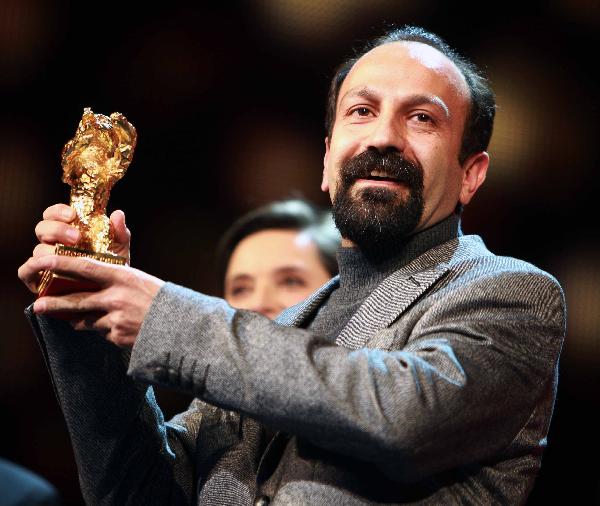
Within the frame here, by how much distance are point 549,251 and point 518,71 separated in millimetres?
763

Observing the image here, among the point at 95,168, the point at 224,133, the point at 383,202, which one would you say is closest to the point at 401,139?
the point at 383,202

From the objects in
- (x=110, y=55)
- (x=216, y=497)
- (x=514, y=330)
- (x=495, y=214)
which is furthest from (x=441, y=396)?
(x=110, y=55)

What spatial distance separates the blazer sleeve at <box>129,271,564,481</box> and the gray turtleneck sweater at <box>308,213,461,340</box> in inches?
17.6

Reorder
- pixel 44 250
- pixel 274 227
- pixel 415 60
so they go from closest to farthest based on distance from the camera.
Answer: pixel 44 250
pixel 415 60
pixel 274 227

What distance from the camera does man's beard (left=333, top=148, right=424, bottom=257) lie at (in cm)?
191

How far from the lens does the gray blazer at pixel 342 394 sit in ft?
4.51

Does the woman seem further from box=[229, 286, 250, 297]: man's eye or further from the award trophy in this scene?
the award trophy

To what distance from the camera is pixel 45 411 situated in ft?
12.4

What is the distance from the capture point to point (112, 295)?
56.6 inches

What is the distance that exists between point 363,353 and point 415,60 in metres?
0.85

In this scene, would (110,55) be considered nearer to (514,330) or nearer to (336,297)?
(336,297)

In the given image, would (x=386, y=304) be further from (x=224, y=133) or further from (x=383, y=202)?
(x=224, y=133)

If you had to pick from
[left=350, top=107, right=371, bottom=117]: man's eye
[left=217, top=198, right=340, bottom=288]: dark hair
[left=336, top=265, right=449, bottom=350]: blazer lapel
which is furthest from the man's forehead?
[left=217, top=198, right=340, bottom=288]: dark hair

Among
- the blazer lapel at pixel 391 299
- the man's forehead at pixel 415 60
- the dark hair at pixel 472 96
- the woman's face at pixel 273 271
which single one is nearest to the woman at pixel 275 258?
the woman's face at pixel 273 271
